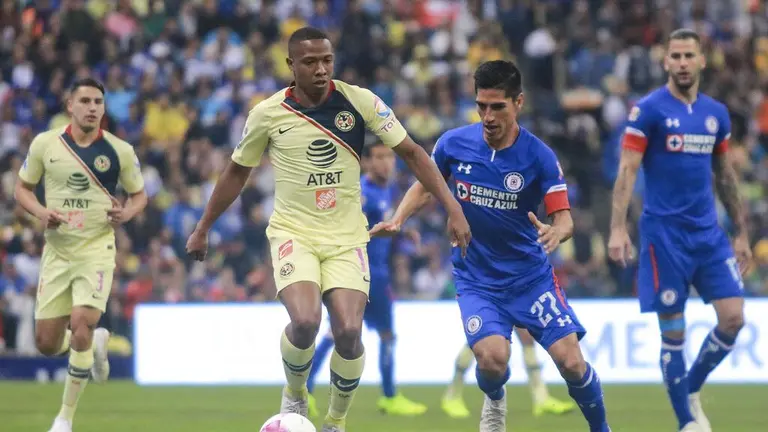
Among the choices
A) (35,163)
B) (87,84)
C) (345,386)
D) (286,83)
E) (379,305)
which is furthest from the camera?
(286,83)

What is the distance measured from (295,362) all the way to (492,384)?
132 centimetres

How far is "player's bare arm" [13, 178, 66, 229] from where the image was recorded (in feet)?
36.4

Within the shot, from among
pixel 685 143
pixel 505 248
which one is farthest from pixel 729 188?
pixel 505 248

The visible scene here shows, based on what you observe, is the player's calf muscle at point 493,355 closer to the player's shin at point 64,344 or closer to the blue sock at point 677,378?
the blue sock at point 677,378

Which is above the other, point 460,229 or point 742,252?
point 460,229

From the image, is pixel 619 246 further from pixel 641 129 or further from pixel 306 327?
pixel 306 327

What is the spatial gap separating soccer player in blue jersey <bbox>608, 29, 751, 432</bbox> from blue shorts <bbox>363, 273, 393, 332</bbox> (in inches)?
140

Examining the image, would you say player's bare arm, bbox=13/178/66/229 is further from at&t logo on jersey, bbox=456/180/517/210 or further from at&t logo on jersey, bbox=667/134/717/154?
at&t logo on jersey, bbox=667/134/717/154

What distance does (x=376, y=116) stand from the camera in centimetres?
901

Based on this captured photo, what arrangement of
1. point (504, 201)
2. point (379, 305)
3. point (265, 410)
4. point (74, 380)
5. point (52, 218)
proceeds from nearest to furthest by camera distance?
1. point (504, 201)
2. point (74, 380)
3. point (52, 218)
4. point (379, 305)
5. point (265, 410)

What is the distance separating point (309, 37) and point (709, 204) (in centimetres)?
345

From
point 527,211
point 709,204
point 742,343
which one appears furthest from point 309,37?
point 742,343

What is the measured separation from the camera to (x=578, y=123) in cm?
2189

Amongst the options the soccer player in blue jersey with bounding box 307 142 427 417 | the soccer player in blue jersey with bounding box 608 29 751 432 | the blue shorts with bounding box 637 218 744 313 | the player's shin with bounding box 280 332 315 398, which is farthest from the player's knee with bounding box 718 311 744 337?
the soccer player in blue jersey with bounding box 307 142 427 417
